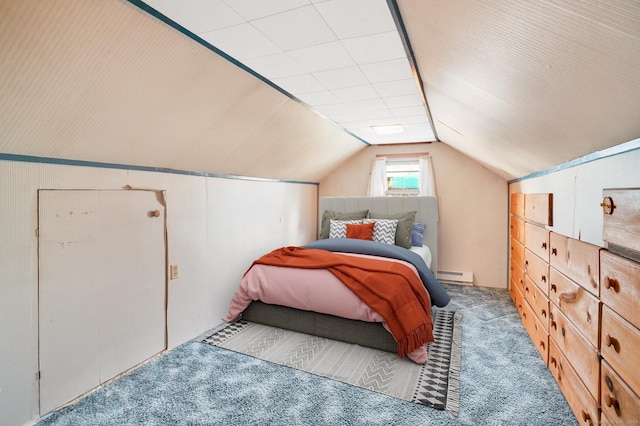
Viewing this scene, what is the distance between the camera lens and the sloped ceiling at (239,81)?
1.04 metres

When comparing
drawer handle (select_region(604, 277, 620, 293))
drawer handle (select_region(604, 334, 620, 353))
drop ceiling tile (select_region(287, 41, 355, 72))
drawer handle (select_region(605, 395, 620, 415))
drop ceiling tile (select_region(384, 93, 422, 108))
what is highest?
drop ceiling tile (select_region(384, 93, 422, 108))

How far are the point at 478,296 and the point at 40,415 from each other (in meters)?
4.27

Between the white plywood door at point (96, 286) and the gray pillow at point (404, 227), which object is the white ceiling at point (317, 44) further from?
the gray pillow at point (404, 227)

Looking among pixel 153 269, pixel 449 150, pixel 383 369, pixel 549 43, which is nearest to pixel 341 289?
pixel 383 369

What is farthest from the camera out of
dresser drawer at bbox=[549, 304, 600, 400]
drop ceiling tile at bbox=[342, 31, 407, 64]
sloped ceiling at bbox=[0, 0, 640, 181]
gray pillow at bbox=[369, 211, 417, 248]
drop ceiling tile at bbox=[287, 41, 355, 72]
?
gray pillow at bbox=[369, 211, 417, 248]

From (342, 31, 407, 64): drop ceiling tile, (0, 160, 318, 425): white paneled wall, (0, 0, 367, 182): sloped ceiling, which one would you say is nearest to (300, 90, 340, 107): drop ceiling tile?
(0, 0, 367, 182): sloped ceiling

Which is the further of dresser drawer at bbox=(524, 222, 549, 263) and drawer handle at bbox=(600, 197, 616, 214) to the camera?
dresser drawer at bbox=(524, 222, 549, 263)

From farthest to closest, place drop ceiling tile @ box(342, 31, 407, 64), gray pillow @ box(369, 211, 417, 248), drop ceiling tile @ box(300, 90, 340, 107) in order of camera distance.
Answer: gray pillow @ box(369, 211, 417, 248), drop ceiling tile @ box(300, 90, 340, 107), drop ceiling tile @ box(342, 31, 407, 64)

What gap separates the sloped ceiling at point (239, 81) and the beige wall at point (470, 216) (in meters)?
1.92

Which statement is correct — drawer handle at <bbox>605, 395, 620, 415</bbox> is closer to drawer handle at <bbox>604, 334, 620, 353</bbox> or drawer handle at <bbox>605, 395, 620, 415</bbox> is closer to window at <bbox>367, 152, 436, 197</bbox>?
drawer handle at <bbox>604, 334, 620, 353</bbox>

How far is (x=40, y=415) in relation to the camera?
1.92 meters

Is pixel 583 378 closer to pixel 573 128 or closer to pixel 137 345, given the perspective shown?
pixel 573 128

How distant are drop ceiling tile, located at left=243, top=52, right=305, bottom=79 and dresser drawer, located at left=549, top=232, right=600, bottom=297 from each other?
2.02 metres

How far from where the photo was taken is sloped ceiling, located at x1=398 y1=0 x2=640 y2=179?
2.96ft
